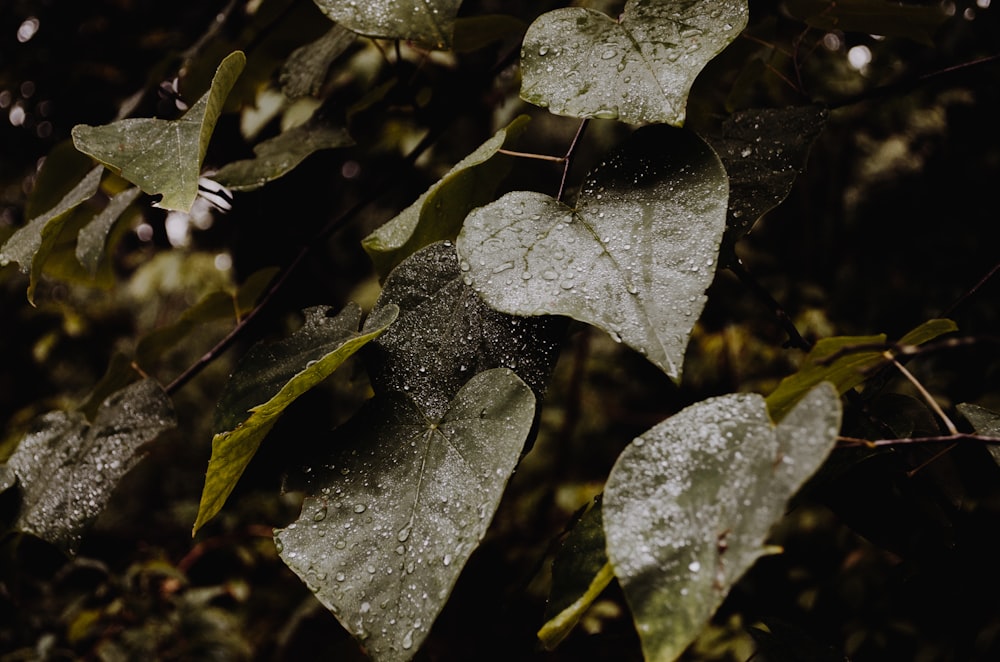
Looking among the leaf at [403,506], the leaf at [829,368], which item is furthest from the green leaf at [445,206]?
the leaf at [829,368]

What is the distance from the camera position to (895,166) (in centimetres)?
281

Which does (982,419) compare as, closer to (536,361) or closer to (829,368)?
(829,368)

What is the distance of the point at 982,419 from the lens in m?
0.38

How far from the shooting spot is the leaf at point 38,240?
450 mm

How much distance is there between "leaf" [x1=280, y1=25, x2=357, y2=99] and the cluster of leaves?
140 mm

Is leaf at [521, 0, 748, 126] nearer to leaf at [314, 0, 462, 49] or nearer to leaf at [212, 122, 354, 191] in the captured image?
leaf at [314, 0, 462, 49]

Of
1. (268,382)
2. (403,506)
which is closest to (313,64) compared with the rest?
(268,382)

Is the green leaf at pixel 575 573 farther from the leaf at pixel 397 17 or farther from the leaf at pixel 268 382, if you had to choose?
the leaf at pixel 397 17

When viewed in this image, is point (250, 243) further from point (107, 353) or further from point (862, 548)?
point (107, 353)

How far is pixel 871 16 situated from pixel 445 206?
1.44ft

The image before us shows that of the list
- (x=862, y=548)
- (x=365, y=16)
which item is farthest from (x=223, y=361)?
(x=365, y=16)

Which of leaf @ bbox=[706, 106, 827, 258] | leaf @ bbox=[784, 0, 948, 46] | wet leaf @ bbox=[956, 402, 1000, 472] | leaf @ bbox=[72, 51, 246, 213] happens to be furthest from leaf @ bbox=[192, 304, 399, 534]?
leaf @ bbox=[784, 0, 948, 46]

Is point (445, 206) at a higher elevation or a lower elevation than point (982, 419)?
higher

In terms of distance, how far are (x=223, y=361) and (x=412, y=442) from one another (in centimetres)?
308
